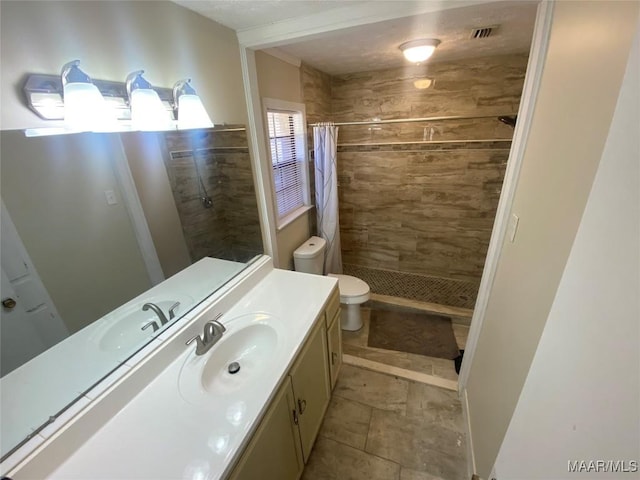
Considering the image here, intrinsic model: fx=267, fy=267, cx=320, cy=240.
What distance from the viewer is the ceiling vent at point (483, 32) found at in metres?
1.60

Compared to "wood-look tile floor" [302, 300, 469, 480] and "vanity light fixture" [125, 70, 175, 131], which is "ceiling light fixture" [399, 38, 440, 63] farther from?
"wood-look tile floor" [302, 300, 469, 480]

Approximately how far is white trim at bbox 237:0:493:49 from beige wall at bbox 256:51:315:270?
35 centimetres

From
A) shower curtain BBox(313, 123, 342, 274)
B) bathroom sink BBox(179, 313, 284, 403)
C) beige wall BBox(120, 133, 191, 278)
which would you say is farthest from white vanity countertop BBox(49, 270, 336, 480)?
shower curtain BBox(313, 123, 342, 274)

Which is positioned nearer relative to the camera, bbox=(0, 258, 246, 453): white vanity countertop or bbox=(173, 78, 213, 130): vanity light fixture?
bbox=(0, 258, 246, 453): white vanity countertop

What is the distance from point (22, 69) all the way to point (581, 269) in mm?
1489

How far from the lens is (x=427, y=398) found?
1.82 m

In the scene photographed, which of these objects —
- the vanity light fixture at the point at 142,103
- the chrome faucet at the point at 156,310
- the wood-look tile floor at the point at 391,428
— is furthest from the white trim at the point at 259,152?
the wood-look tile floor at the point at 391,428

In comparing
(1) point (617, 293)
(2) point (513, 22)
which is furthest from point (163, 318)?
(2) point (513, 22)

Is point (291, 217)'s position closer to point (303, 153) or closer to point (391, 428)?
point (303, 153)

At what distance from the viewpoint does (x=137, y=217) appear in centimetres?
105

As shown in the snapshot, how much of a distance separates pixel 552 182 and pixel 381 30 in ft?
4.20

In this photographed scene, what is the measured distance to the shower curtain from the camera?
255 centimetres

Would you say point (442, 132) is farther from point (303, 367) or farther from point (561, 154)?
point (303, 367)

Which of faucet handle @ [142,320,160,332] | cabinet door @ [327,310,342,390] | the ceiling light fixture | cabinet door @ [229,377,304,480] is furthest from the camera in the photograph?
the ceiling light fixture
